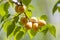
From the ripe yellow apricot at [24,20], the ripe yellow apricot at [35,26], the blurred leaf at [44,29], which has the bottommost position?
the blurred leaf at [44,29]

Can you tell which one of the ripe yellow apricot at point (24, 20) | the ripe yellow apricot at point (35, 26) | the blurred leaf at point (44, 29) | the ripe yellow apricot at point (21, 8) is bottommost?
the blurred leaf at point (44, 29)

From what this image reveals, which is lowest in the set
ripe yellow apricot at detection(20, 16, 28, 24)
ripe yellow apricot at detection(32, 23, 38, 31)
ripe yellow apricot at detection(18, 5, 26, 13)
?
ripe yellow apricot at detection(32, 23, 38, 31)

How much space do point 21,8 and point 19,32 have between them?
0.07 m

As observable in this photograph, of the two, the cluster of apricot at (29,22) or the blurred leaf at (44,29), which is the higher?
the cluster of apricot at (29,22)

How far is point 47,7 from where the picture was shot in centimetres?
93

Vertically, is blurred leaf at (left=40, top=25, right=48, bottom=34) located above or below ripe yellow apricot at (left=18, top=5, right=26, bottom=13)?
below

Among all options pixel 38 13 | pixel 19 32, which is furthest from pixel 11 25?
pixel 38 13

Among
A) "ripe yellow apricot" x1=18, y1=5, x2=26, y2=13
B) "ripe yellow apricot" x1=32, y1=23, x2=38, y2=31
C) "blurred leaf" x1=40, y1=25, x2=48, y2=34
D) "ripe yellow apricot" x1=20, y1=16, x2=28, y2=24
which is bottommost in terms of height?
"blurred leaf" x1=40, y1=25, x2=48, y2=34

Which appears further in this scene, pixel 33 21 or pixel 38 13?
pixel 38 13

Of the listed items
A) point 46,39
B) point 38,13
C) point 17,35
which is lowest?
point 46,39

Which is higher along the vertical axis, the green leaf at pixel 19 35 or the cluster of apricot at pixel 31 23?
the cluster of apricot at pixel 31 23

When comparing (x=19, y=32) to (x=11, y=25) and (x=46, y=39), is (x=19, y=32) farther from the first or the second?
(x=46, y=39)

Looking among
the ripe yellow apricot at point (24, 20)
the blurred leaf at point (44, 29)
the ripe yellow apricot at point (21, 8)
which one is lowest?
the blurred leaf at point (44, 29)

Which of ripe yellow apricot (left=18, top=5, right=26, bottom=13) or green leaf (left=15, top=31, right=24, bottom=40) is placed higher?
ripe yellow apricot (left=18, top=5, right=26, bottom=13)
